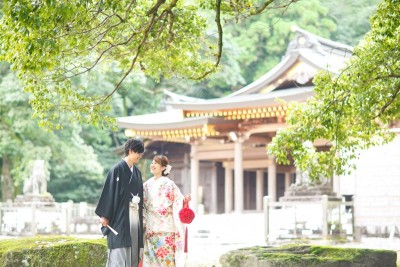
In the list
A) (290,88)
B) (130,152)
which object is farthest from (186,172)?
(130,152)

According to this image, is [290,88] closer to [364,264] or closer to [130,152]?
[364,264]

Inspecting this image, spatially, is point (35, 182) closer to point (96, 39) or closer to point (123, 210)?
point (96, 39)

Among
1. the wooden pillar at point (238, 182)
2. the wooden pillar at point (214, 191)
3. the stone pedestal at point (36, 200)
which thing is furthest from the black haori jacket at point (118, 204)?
the wooden pillar at point (214, 191)

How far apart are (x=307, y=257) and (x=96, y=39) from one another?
385 centimetres

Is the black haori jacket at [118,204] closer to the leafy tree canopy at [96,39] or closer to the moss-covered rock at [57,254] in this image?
the leafy tree canopy at [96,39]

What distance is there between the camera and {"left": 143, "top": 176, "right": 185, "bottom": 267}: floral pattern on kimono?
8.83 metres

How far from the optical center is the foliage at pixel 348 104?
36.1 ft

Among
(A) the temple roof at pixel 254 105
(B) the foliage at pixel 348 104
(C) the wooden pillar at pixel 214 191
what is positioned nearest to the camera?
(B) the foliage at pixel 348 104

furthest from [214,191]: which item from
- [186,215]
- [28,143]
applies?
[186,215]

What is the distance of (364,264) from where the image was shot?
1018cm

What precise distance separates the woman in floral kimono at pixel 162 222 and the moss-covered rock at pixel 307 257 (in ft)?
4.47

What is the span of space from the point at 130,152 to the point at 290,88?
62.1ft

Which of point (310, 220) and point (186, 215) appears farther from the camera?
point (310, 220)

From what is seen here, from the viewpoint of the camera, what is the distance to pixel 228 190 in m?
28.7
